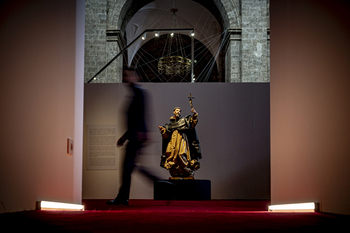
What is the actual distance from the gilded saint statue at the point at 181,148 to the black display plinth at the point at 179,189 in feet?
0.92

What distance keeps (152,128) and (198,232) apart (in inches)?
292

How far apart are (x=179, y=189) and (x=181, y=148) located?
0.78 meters

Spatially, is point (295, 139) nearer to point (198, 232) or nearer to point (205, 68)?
point (198, 232)

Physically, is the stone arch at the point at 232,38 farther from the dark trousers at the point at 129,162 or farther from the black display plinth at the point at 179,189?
the dark trousers at the point at 129,162

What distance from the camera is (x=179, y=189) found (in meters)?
7.60

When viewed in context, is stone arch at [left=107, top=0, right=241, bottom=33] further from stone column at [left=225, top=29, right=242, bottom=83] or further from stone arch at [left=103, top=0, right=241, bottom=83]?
stone column at [left=225, top=29, right=242, bottom=83]

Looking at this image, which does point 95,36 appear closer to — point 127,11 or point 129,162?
point 127,11

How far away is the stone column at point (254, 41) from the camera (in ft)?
44.0

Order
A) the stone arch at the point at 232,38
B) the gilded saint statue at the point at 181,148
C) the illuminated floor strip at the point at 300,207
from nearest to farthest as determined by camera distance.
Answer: the illuminated floor strip at the point at 300,207 → the gilded saint statue at the point at 181,148 → the stone arch at the point at 232,38

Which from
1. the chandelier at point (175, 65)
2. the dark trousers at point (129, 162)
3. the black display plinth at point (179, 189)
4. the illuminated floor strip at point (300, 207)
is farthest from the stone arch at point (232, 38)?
the illuminated floor strip at point (300, 207)

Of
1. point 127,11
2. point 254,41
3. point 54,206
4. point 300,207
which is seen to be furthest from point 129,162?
point 127,11

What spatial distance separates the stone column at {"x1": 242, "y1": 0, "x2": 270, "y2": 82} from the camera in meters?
13.4

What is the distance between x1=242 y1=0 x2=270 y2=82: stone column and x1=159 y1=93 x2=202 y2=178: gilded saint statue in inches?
232

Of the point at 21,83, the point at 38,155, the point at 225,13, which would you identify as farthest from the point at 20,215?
the point at 225,13
